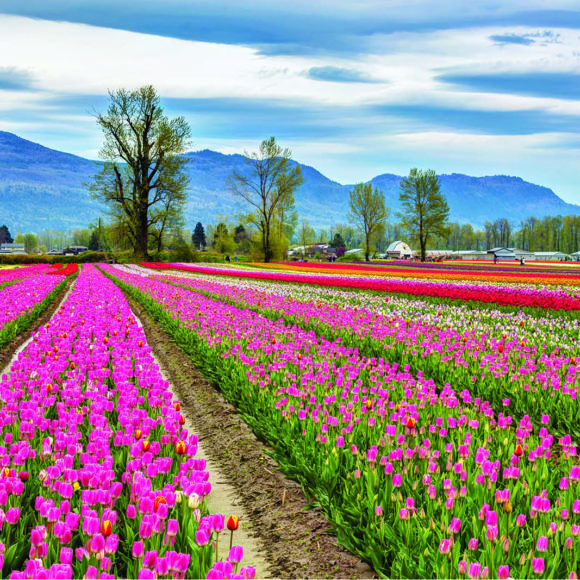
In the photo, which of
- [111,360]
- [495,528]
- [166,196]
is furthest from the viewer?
[166,196]

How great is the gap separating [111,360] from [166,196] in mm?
56678

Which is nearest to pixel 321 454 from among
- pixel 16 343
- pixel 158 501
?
pixel 158 501

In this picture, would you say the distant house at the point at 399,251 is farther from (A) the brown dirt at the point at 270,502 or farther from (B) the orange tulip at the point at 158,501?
(B) the orange tulip at the point at 158,501

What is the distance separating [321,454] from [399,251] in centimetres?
18013

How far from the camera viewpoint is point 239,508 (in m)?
4.84

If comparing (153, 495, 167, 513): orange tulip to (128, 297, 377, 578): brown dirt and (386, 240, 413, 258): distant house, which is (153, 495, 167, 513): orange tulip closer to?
Result: (128, 297, 377, 578): brown dirt

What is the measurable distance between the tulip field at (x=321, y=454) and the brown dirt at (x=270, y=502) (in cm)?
13

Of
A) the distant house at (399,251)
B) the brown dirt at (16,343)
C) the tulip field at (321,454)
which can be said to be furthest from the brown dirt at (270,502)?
the distant house at (399,251)

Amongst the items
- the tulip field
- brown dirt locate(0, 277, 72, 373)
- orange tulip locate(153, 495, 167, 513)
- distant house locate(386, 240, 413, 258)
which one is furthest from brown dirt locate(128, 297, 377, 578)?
distant house locate(386, 240, 413, 258)

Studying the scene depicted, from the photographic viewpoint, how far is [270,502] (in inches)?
191

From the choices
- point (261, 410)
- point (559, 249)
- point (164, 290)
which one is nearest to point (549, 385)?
point (261, 410)

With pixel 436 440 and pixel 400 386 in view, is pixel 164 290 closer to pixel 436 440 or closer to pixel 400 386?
pixel 400 386

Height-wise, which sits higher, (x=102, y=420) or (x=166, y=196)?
(x=166, y=196)

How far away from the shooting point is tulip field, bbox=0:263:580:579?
10.6 ft
